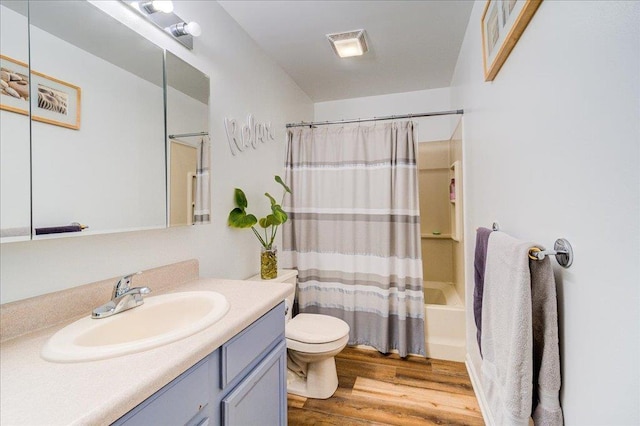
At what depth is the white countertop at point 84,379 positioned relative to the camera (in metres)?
0.52

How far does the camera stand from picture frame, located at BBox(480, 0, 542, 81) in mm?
923

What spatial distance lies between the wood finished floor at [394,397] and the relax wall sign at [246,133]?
5.66ft

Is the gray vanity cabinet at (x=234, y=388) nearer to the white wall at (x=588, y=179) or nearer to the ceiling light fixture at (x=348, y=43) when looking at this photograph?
the white wall at (x=588, y=179)

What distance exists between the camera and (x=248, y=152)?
202cm

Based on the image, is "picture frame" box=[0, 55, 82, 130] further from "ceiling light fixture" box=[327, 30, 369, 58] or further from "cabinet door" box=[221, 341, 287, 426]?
"ceiling light fixture" box=[327, 30, 369, 58]

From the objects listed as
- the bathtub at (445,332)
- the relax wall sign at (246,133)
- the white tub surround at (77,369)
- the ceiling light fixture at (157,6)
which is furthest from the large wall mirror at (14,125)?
the bathtub at (445,332)

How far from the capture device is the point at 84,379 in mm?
614

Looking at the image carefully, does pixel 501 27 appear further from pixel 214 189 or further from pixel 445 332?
pixel 445 332

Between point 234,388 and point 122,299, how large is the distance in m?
0.50

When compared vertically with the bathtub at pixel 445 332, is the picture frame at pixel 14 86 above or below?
above

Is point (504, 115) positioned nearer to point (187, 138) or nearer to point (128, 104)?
point (187, 138)

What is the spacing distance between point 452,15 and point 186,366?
238 cm

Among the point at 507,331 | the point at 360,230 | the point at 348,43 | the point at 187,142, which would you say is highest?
the point at 348,43

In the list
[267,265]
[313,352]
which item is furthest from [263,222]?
[313,352]
